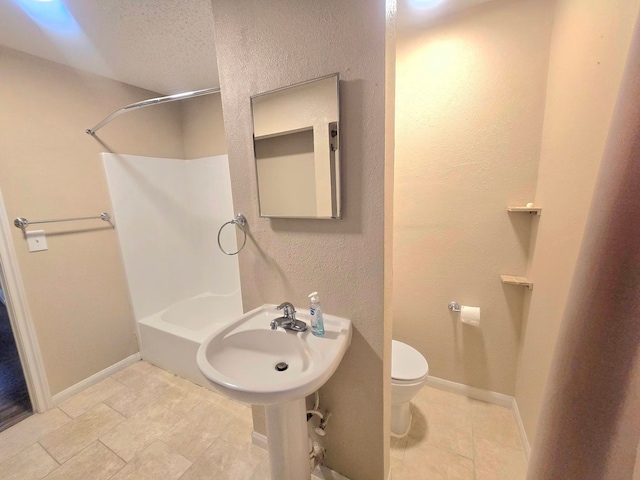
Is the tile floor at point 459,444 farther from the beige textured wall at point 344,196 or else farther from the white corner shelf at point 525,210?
the white corner shelf at point 525,210

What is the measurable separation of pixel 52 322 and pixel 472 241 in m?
2.90

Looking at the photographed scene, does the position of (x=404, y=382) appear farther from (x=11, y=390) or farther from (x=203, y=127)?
(x=11, y=390)

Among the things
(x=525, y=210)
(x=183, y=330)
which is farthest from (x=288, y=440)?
(x=525, y=210)

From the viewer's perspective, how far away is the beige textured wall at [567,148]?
2.79 feet

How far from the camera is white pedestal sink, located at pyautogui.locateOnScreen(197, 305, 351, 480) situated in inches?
38.4

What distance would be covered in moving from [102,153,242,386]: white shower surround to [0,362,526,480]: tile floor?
0.33m

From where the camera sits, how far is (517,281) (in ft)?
4.79

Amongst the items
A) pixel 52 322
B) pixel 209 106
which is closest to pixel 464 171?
pixel 209 106

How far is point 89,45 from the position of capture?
156 cm

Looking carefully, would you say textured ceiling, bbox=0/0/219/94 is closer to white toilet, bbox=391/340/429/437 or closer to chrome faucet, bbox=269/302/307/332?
chrome faucet, bbox=269/302/307/332

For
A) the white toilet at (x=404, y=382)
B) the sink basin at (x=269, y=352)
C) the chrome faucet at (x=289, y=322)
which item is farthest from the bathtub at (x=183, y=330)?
the white toilet at (x=404, y=382)

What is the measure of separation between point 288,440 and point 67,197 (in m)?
2.18

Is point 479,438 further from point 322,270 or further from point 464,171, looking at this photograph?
point 464,171

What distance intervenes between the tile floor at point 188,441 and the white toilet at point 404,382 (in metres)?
0.08
